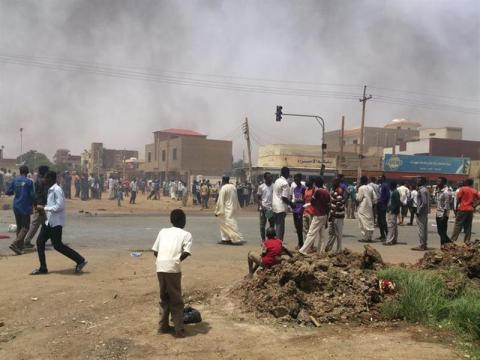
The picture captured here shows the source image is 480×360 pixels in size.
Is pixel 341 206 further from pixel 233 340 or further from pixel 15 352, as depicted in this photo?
pixel 15 352

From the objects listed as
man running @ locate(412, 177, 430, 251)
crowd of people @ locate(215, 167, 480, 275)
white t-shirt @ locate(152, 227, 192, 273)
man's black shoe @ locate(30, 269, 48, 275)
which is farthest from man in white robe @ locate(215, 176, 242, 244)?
white t-shirt @ locate(152, 227, 192, 273)

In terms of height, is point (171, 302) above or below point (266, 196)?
below

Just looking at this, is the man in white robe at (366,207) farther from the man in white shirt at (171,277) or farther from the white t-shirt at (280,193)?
the man in white shirt at (171,277)

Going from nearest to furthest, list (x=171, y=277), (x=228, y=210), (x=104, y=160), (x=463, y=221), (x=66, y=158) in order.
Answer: (x=171, y=277)
(x=463, y=221)
(x=228, y=210)
(x=104, y=160)
(x=66, y=158)

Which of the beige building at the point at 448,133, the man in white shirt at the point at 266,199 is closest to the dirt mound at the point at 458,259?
the man in white shirt at the point at 266,199

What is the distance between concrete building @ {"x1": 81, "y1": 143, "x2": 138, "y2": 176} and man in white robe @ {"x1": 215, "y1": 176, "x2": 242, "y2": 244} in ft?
182

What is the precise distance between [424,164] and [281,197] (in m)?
35.9

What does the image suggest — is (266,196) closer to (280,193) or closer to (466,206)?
(280,193)

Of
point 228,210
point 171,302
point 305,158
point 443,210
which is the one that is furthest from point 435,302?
point 305,158

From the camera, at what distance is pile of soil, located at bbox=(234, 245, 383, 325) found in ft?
18.2

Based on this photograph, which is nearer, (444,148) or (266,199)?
(266,199)

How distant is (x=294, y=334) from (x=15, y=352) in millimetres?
2814

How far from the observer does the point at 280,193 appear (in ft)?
33.5

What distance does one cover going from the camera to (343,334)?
16.6ft
